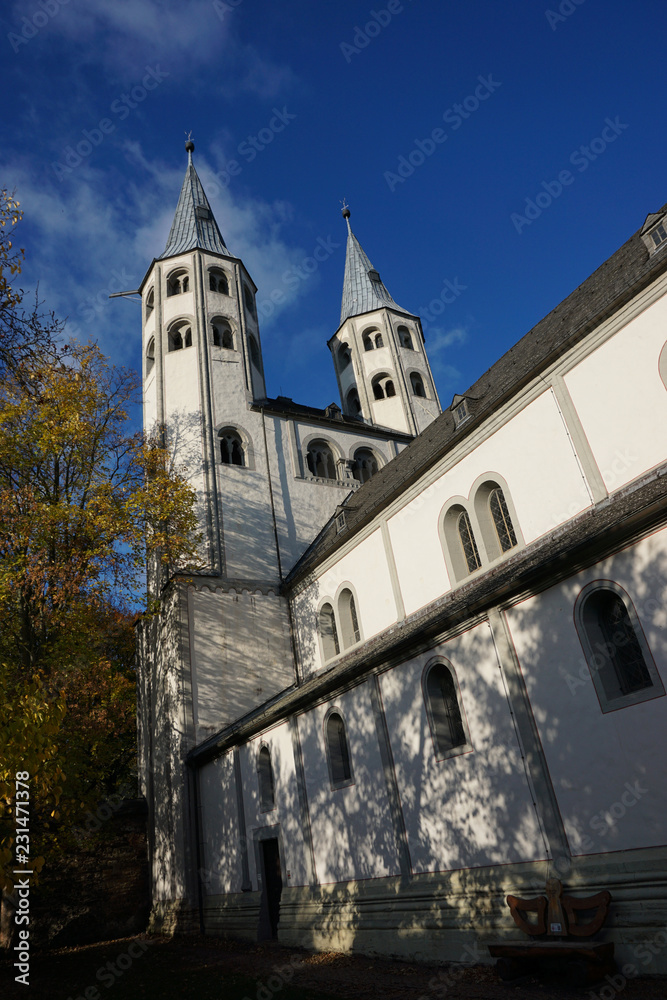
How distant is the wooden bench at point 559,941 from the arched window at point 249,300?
26.7 meters

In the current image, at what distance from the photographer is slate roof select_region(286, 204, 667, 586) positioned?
41.1 ft

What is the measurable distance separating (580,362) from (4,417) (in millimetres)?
12732

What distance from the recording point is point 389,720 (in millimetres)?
12836

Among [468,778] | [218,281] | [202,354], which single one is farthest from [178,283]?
[468,778]

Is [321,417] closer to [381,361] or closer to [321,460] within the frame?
[321,460]

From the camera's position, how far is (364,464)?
28.3m

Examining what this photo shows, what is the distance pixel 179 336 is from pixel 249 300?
468cm

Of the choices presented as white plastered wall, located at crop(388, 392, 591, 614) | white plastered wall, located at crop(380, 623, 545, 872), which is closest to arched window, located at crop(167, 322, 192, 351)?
white plastered wall, located at crop(388, 392, 591, 614)

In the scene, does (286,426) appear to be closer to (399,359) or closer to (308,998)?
(399,359)

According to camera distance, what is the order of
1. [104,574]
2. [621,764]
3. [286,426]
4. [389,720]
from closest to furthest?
[621,764] < [389,720] < [104,574] < [286,426]

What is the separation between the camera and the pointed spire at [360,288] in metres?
35.7

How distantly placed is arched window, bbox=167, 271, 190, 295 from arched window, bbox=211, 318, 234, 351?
90.4 inches

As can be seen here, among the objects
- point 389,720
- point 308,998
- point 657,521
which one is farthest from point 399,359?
point 308,998

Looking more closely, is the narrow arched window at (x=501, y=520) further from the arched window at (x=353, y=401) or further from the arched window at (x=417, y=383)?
the arched window at (x=353, y=401)
